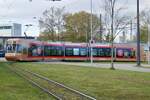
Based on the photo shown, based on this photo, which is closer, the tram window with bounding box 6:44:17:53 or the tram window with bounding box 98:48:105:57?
the tram window with bounding box 6:44:17:53

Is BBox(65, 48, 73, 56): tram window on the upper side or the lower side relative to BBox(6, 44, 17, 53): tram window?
lower

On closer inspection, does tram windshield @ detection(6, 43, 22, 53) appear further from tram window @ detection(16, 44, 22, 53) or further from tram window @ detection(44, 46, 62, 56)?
tram window @ detection(44, 46, 62, 56)

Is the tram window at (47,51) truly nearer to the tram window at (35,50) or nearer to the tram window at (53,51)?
the tram window at (53,51)

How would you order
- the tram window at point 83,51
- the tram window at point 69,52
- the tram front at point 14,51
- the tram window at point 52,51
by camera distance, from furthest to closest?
1. the tram window at point 83,51
2. the tram window at point 69,52
3. the tram window at point 52,51
4. the tram front at point 14,51

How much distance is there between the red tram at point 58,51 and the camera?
2638 inches

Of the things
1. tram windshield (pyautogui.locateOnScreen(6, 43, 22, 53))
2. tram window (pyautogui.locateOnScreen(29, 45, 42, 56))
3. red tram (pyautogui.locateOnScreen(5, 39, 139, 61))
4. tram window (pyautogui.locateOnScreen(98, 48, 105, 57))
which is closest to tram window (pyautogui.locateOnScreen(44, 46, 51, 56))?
red tram (pyautogui.locateOnScreen(5, 39, 139, 61))

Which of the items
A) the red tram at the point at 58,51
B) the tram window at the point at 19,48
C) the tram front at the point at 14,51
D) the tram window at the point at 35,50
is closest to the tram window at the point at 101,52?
the red tram at the point at 58,51

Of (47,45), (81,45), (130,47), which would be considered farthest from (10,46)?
(130,47)

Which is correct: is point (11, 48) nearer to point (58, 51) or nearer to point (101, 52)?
point (58, 51)

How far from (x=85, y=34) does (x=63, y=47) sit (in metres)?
37.8

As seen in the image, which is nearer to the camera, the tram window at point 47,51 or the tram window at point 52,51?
the tram window at point 47,51

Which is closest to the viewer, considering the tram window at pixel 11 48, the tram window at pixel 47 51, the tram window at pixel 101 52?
the tram window at pixel 11 48

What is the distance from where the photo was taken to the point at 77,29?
375 feet

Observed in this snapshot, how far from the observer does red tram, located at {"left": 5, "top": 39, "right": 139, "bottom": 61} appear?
220ft
